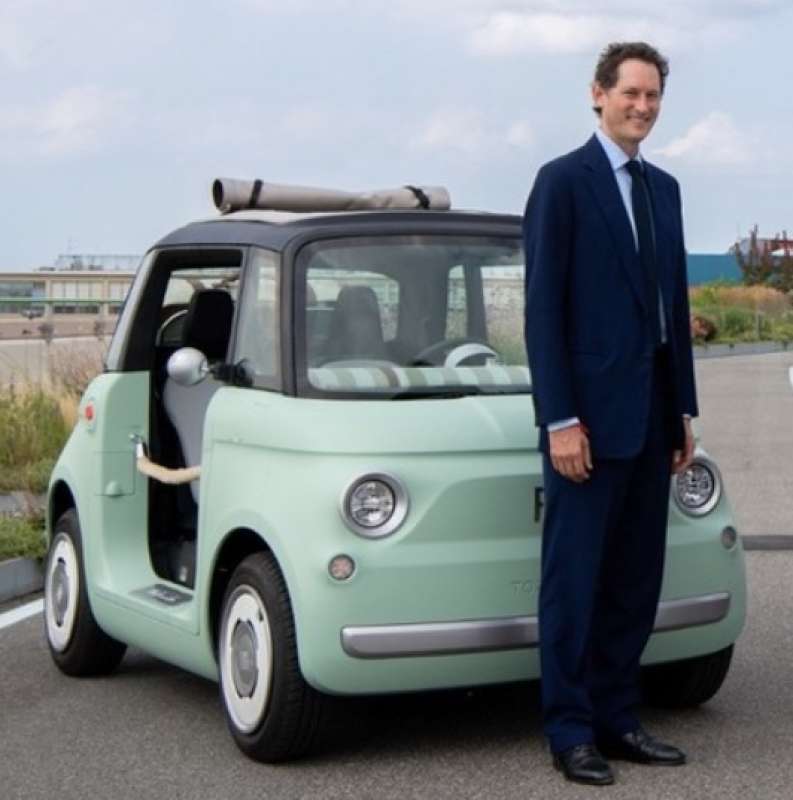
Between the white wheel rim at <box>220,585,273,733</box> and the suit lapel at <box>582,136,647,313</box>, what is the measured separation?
4.76ft

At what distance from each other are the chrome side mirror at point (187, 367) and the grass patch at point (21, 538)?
3.58 m

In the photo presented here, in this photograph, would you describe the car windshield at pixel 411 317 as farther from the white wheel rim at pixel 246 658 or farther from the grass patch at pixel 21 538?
the grass patch at pixel 21 538

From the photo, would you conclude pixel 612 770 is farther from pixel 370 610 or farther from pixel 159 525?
pixel 159 525

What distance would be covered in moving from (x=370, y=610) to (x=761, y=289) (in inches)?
2708

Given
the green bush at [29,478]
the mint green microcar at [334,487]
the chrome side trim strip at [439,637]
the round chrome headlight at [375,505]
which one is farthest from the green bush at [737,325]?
the round chrome headlight at [375,505]

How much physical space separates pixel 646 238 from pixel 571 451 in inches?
27.1

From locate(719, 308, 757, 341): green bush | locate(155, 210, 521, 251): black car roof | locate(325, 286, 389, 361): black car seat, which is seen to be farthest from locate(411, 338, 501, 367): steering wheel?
locate(719, 308, 757, 341): green bush

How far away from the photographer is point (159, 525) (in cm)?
745

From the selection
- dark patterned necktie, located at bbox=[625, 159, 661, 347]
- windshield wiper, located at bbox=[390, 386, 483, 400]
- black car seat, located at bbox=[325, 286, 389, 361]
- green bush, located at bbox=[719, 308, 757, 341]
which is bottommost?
green bush, located at bbox=[719, 308, 757, 341]

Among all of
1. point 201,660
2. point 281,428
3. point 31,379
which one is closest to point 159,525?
point 201,660

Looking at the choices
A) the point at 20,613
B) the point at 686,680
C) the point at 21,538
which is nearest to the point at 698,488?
the point at 686,680

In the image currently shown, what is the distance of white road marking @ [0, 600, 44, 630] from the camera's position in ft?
29.1

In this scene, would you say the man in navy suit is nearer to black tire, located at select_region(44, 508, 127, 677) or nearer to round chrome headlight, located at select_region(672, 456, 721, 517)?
round chrome headlight, located at select_region(672, 456, 721, 517)

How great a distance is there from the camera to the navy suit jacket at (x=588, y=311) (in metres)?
5.68
